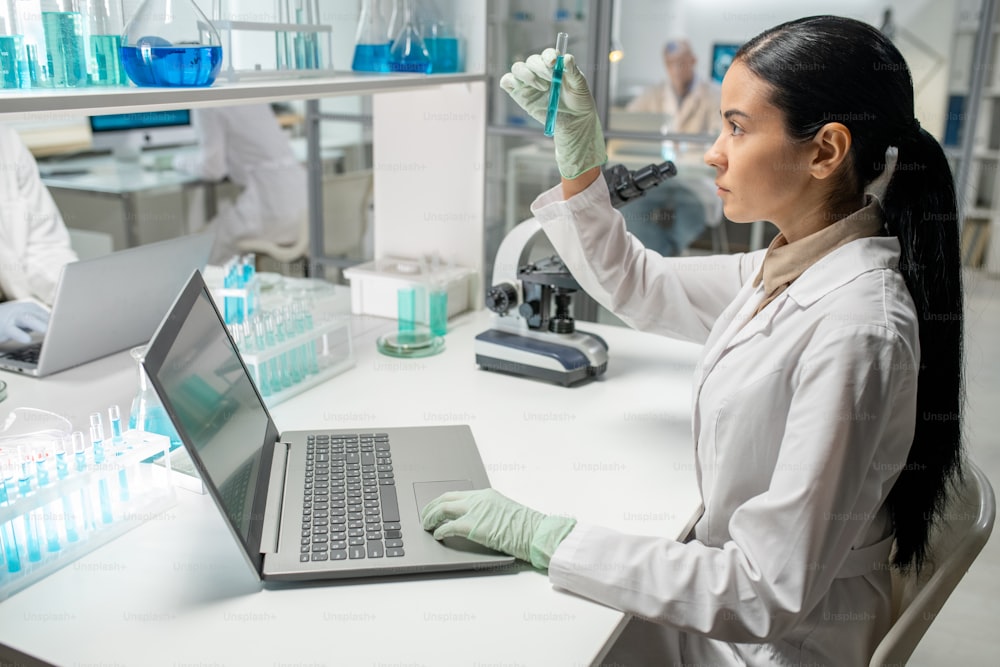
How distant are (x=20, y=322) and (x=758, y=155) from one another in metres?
1.58

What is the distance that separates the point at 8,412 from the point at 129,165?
139 inches

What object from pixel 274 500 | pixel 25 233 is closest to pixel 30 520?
pixel 274 500

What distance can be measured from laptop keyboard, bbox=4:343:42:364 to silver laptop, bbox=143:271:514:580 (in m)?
0.68

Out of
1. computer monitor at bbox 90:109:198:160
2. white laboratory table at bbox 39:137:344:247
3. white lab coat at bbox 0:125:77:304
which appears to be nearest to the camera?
white lab coat at bbox 0:125:77:304

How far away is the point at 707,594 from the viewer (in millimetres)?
983

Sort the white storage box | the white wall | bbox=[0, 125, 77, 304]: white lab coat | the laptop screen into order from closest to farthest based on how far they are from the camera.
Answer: the laptop screen → the white storage box → bbox=[0, 125, 77, 304]: white lab coat → the white wall

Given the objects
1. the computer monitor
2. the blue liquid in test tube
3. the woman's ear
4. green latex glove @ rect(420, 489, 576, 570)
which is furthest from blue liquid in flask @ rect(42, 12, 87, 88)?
the computer monitor

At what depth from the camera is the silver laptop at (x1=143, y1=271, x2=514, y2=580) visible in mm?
979

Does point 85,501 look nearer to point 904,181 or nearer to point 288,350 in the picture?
point 288,350

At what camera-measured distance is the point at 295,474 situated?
4.08 ft

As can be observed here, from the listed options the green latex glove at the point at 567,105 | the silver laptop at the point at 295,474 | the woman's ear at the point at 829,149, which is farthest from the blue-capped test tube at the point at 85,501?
the woman's ear at the point at 829,149

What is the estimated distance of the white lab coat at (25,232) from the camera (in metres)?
2.42

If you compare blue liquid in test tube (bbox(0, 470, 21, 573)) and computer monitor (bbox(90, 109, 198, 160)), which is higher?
computer monitor (bbox(90, 109, 198, 160))

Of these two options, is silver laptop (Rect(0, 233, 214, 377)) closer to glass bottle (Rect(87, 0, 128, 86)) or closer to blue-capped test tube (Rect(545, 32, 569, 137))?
glass bottle (Rect(87, 0, 128, 86))
